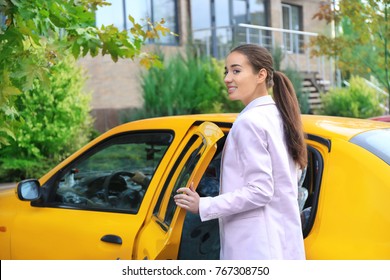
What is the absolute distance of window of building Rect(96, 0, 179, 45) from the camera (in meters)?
18.3

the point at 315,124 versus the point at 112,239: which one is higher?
the point at 315,124

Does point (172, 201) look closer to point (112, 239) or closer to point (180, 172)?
point (180, 172)

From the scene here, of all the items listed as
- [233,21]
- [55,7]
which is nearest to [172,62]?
[233,21]

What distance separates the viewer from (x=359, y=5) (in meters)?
10.9

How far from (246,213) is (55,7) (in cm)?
217

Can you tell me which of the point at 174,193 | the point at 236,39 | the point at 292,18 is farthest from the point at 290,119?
the point at 292,18

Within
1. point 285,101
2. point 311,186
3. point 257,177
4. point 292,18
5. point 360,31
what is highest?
point 292,18

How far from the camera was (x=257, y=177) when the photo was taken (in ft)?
8.84

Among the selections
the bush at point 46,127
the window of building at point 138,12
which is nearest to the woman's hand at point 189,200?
the bush at point 46,127

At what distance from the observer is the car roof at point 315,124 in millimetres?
3252

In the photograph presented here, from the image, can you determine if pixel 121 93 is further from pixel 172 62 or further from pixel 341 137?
pixel 341 137

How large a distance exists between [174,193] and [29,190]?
4.34 feet

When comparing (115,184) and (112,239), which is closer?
(112,239)

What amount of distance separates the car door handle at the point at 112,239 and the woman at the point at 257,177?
2.84ft
